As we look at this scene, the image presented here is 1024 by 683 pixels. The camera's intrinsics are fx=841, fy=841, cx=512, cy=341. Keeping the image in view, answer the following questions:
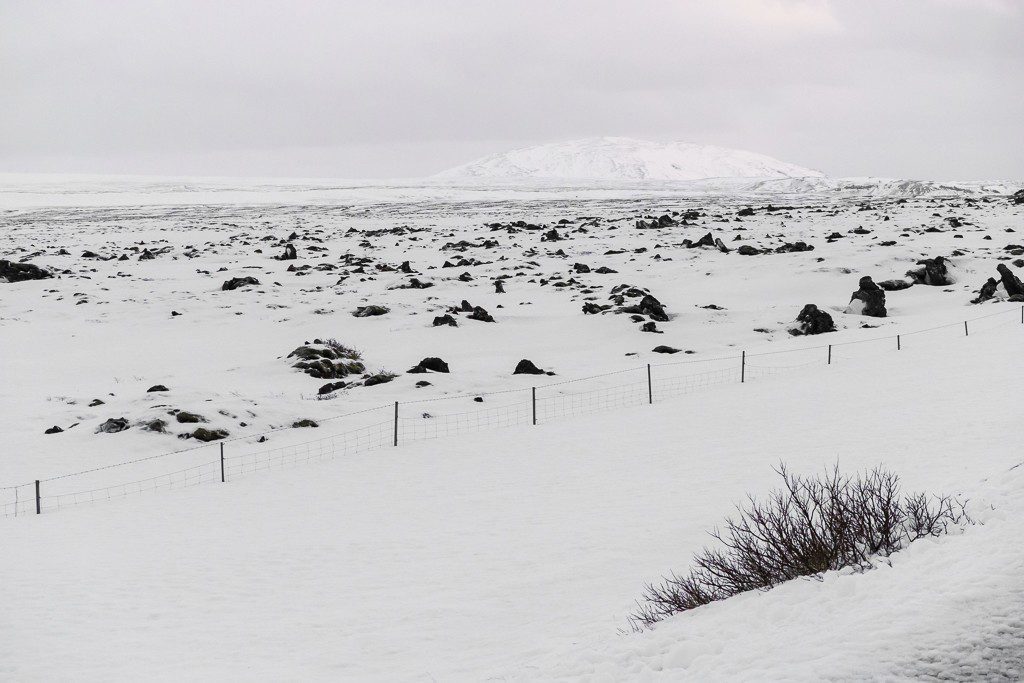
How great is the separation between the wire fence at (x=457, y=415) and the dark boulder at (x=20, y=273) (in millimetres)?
32397

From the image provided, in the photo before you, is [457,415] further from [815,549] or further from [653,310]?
[653,310]

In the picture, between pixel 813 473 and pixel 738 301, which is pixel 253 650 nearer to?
pixel 813 473

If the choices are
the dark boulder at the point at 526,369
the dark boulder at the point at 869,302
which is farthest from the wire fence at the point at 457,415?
the dark boulder at the point at 869,302

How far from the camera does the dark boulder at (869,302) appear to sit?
107 ft

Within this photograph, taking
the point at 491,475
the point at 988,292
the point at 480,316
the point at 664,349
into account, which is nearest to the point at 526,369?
the point at 664,349

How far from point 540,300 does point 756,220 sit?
3770 centimetres

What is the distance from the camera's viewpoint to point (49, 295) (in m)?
39.7

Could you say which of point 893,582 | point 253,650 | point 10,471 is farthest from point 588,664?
point 10,471

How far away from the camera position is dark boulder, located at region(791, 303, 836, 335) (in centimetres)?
2980

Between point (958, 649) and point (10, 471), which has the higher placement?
point (958, 649)

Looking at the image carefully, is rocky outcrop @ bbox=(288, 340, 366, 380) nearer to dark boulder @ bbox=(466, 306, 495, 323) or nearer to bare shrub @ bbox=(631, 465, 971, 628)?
dark boulder @ bbox=(466, 306, 495, 323)

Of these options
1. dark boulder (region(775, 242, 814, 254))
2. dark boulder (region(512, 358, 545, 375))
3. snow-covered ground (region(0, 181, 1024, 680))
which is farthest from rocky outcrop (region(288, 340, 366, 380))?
dark boulder (region(775, 242, 814, 254))

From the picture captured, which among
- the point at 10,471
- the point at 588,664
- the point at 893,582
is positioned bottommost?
the point at 10,471

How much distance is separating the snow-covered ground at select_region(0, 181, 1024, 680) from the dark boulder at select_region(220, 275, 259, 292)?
160cm
